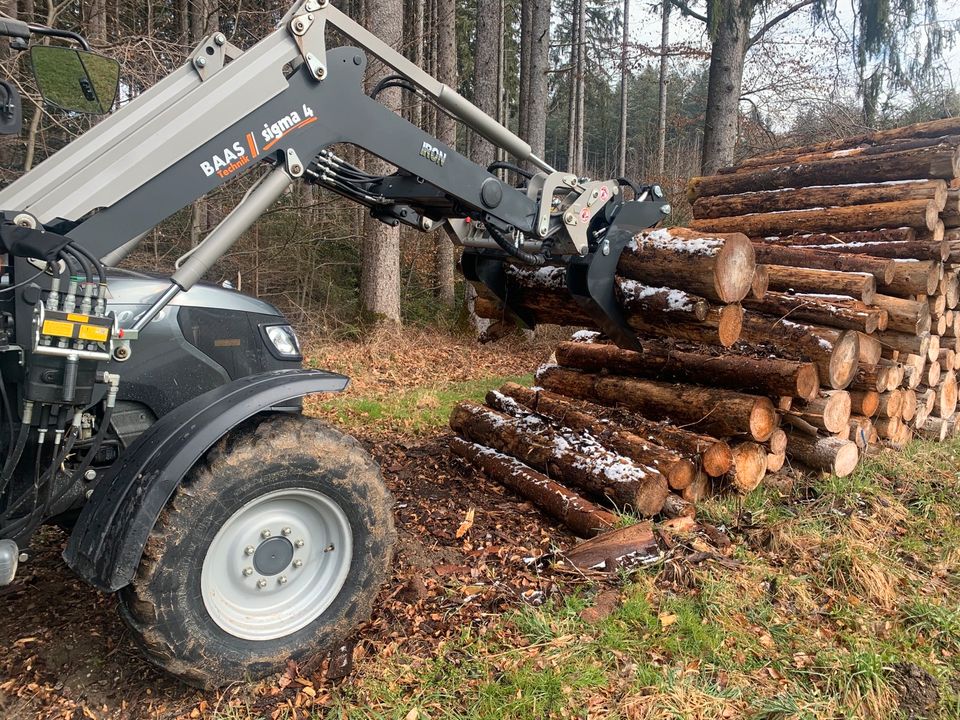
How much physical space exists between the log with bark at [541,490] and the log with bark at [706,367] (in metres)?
1.37

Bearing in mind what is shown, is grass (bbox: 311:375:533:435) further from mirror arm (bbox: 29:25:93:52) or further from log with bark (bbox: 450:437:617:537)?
mirror arm (bbox: 29:25:93:52)

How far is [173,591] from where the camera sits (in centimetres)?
268

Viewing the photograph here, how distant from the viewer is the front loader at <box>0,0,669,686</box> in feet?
8.45

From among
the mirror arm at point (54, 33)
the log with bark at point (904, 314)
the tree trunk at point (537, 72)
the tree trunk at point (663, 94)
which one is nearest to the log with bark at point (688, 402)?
the log with bark at point (904, 314)

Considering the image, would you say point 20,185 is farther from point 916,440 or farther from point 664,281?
point 916,440

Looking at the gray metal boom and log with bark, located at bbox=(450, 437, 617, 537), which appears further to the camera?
log with bark, located at bbox=(450, 437, 617, 537)

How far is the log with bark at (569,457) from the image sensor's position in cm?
462

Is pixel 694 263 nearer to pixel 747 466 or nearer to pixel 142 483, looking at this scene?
pixel 747 466

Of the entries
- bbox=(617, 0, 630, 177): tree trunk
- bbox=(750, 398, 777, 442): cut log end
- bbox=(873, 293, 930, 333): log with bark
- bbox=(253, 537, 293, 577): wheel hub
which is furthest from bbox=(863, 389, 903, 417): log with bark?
bbox=(617, 0, 630, 177): tree trunk

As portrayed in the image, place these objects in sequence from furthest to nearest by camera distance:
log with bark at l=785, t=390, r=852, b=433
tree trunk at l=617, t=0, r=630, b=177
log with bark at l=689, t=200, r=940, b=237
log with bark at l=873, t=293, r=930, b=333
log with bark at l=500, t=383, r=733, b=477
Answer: tree trunk at l=617, t=0, r=630, b=177
log with bark at l=689, t=200, r=940, b=237
log with bark at l=873, t=293, r=930, b=333
log with bark at l=785, t=390, r=852, b=433
log with bark at l=500, t=383, r=733, b=477

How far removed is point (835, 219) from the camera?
24.1 feet

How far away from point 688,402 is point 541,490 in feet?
4.56

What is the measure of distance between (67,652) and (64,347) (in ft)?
5.50

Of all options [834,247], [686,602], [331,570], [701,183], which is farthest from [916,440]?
[331,570]
